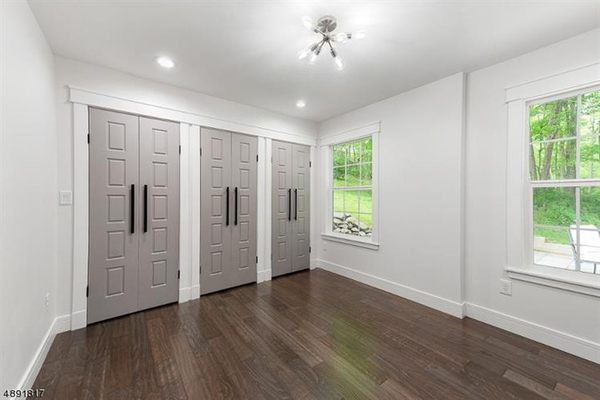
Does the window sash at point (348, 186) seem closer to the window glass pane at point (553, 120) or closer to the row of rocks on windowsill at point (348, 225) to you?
the row of rocks on windowsill at point (348, 225)

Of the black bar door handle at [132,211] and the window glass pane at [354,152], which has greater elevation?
the window glass pane at [354,152]

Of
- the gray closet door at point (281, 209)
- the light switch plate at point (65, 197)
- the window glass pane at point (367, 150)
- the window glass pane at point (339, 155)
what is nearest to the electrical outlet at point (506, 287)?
the window glass pane at point (367, 150)

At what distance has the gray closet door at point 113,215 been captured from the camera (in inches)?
98.3

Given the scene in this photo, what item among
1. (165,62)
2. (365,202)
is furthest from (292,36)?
(365,202)

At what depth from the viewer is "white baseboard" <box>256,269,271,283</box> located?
3.68 m

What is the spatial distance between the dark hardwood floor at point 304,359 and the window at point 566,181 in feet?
2.81

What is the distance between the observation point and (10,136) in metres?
1.42

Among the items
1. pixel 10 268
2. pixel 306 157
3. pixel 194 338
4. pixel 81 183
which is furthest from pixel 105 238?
pixel 306 157

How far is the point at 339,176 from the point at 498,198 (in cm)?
224

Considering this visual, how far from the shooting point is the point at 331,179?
173 inches

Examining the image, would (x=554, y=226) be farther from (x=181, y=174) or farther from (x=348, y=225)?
(x=181, y=174)

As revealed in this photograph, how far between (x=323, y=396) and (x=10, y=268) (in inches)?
78.5

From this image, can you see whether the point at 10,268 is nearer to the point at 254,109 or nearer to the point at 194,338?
the point at 194,338

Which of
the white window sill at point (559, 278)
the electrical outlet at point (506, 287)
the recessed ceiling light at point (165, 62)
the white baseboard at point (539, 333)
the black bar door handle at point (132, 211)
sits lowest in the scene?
the white baseboard at point (539, 333)
